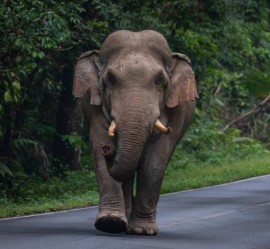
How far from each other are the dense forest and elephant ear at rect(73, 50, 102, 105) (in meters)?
3.45

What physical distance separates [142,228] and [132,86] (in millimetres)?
1661

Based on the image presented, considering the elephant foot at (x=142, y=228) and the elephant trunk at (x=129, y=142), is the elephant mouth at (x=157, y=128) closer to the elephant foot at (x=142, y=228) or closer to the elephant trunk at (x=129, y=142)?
the elephant trunk at (x=129, y=142)

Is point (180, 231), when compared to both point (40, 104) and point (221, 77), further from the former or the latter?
point (221, 77)

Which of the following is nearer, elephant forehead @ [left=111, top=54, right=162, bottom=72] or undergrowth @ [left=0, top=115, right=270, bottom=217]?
elephant forehead @ [left=111, top=54, right=162, bottom=72]

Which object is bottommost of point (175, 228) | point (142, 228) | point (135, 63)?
point (175, 228)

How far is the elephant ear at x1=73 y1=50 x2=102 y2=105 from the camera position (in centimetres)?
1426

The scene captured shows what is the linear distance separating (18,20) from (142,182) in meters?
4.97

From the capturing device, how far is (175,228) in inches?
581

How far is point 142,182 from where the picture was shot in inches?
552

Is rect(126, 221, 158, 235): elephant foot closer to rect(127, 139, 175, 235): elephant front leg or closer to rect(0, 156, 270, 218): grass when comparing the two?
rect(127, 139, 175, 235): elephant front leg

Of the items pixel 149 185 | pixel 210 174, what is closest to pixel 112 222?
pixel 149 185

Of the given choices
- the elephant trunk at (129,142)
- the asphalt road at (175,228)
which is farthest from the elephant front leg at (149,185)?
the elephant trunk at (129,142)

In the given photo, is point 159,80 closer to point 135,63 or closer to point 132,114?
point 135,63

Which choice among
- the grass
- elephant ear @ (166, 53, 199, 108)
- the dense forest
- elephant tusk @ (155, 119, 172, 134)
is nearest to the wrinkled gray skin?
elephant ear @ (166, 53, 199, 108)
